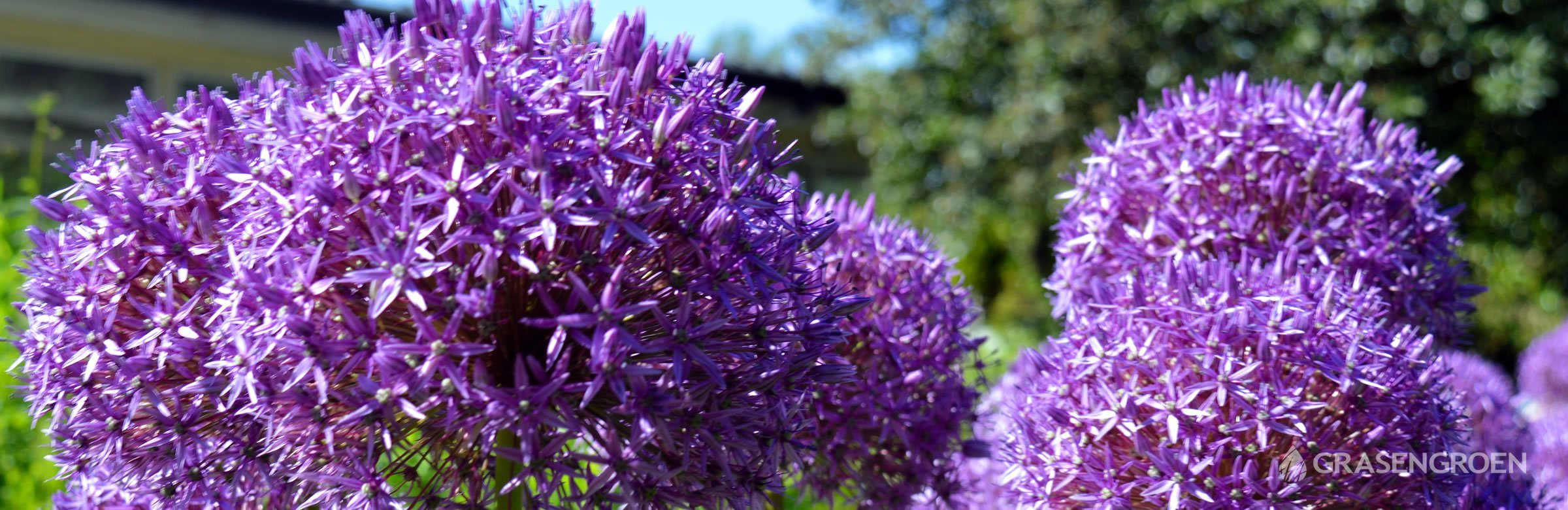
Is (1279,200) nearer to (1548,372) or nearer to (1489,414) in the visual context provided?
(1489,414)

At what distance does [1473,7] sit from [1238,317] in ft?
33.6

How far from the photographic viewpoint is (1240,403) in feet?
7.64

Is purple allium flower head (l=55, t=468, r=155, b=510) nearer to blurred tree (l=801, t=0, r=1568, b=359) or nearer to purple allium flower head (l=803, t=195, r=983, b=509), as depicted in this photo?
purple allium flower head (l=803, t=195, r=983, b=509)

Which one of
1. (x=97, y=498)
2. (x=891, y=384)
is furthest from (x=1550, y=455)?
(x=97, y=498)

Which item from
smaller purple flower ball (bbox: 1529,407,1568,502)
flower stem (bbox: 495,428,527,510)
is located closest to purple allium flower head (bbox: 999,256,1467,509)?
flower stem (bbox: 495,428,527,510)

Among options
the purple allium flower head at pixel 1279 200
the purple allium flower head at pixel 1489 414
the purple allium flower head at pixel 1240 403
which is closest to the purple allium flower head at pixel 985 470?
the purple allium flower head at pixel 1240 403

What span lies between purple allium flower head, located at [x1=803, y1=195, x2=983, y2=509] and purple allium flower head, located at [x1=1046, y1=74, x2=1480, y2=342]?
417mm

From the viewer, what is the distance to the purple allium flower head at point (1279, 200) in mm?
2930

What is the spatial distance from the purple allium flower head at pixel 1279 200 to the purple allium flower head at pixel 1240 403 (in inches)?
15.1

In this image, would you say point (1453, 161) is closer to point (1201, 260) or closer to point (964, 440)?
point (1201, 260)

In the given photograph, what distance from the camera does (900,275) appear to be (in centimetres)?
305

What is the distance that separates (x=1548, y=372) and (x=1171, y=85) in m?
5.57

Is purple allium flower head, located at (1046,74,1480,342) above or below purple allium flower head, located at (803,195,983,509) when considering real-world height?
above

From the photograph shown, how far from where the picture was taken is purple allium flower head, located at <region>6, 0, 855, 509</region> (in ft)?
6.08
